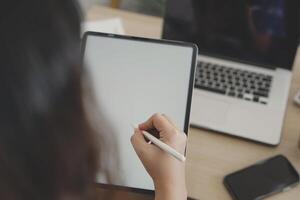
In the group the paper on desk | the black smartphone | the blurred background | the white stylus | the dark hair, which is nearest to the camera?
the dark hair

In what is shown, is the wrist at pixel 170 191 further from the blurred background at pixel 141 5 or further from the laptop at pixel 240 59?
the blurred background at pixel 141 5

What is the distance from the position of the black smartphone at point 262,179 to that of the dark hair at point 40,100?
0.37m

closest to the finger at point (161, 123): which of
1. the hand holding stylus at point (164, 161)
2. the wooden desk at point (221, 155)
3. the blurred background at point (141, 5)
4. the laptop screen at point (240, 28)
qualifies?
the hand holding stylus at point (164, 161)

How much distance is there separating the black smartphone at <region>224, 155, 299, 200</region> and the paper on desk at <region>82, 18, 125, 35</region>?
44cm

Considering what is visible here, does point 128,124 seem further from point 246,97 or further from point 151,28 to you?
point 151,28

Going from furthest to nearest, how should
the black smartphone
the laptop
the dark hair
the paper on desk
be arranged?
the paper on desk < the laptop < the black smartphone < the dark hair

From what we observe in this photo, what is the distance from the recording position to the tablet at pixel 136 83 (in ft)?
2.46

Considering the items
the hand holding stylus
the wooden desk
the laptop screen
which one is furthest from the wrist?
the laptop screen

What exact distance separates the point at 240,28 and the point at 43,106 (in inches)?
23.5

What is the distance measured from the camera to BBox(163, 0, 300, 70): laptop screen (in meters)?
0.87

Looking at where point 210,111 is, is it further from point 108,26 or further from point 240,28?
point 108,26

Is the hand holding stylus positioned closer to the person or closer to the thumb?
the thumb

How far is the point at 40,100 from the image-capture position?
39cm

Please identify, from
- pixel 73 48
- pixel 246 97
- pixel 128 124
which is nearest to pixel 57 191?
pixel 73 48
